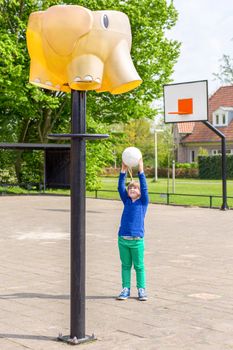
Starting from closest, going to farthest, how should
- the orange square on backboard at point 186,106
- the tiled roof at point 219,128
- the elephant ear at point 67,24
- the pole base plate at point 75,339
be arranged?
the elephant ear at point 67,24 → the pole base plate at point 75,339 → the orange square on backboard at point 186,106 → the tiled roof at point 219,128

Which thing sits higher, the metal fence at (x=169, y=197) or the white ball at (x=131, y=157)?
the white ball at (x=131, y=157)

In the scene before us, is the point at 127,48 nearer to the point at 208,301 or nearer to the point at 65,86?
the point at 65,86

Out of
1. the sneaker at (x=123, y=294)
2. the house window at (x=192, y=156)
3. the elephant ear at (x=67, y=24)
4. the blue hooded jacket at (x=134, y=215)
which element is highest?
the house window at (x=192, y=156)

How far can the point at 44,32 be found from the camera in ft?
19.5

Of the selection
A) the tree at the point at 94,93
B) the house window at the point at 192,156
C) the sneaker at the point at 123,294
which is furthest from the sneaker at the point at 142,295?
the house window at the point at 192,156

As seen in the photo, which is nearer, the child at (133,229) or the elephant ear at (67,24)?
the elephant ear at (67,24)

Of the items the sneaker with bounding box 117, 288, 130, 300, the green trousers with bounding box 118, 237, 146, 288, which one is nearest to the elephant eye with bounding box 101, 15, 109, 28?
the green trousers with bounding box 118, 237, 146, 288

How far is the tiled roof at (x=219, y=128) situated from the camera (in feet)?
220

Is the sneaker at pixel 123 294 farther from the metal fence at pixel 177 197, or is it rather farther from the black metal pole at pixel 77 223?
the metal fence at pixel 177 197

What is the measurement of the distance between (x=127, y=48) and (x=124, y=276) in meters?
3.11

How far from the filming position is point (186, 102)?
996 inches

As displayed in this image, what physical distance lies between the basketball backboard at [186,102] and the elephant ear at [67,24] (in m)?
19.2

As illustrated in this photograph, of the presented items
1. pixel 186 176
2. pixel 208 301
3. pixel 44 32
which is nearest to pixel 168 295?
pixel 208 301

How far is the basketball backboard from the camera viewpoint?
2488 centimetres
